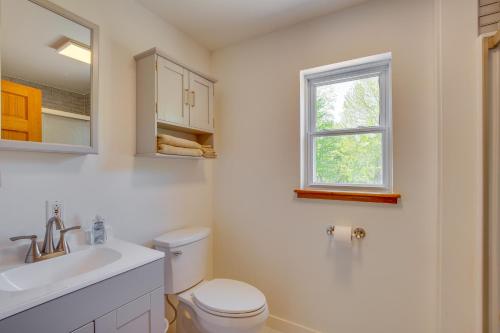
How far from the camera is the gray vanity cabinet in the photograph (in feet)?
2.63

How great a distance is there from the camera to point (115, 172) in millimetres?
1528

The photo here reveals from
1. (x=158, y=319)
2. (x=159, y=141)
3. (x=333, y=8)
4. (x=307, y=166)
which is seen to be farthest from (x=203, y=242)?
(x=333, y=8)

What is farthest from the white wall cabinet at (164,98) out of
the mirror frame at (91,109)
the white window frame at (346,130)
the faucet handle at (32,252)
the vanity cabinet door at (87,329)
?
the vanity cabinet door at (87,329)

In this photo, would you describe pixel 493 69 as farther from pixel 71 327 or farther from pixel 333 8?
pixel 71 327

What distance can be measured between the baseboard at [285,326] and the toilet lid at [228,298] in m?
0.54

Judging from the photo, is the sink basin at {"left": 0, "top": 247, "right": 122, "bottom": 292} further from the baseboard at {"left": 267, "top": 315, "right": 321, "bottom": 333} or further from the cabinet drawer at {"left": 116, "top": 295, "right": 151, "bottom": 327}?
the baseboard at {"left": 267, "top": 315, "right": 321, "bottom": 333}

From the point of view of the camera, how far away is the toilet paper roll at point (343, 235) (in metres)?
1.60

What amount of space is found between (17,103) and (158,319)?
1163 mm

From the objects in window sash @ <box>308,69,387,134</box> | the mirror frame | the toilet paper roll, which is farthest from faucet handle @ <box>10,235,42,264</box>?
window sash @ <box>308,69,387,134</box>

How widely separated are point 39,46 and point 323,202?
181 centimetres

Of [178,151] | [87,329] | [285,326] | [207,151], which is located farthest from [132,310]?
[285,326]

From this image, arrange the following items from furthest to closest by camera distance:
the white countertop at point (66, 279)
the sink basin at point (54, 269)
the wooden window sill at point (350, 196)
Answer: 1. the wooden window sill at point (350, 196)
2. the sink basin at point (54, 269)
3. the white countertop at point (66, 279)

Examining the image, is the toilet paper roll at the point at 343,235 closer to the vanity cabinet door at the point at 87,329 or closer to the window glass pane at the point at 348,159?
the window glass pane at the point at 348,159

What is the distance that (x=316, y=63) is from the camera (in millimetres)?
1788
